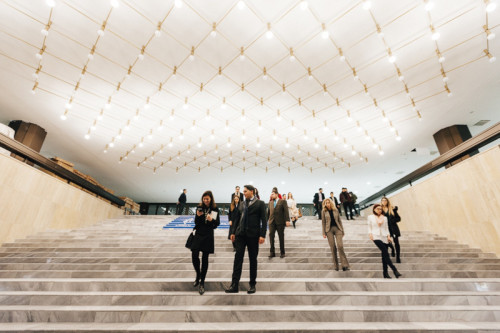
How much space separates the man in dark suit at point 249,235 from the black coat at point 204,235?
0.33 metres

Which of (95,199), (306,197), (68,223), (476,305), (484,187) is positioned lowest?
(476,305)

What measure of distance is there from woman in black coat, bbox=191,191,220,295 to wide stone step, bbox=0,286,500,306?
0.29 meters

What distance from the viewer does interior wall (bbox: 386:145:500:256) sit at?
531cm

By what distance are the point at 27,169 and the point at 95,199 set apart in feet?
13.6

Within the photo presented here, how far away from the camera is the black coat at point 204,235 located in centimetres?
320

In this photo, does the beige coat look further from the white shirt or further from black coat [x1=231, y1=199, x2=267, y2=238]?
black coat [x1=231, y1=199, x2=267, y2=238]

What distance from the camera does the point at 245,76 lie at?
6.23m

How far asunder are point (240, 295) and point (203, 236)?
3.13 feet

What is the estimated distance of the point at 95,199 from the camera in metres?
10.2

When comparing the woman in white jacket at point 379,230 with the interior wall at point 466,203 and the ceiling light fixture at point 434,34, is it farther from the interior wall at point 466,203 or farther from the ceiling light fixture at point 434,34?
the ceiling light fixture at point 434,34

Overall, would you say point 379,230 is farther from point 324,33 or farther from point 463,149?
point 463,149

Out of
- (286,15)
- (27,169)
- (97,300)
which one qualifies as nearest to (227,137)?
(286,15)

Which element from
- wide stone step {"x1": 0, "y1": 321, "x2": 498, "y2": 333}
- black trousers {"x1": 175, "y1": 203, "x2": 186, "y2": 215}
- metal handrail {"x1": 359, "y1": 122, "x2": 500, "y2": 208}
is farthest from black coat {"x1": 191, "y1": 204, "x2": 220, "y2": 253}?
black trousers {"x1": 175, "y1": 203, "x2": 186, "y2": 215}

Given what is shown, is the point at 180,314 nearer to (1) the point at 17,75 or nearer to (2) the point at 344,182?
(1) the point at 17,75
